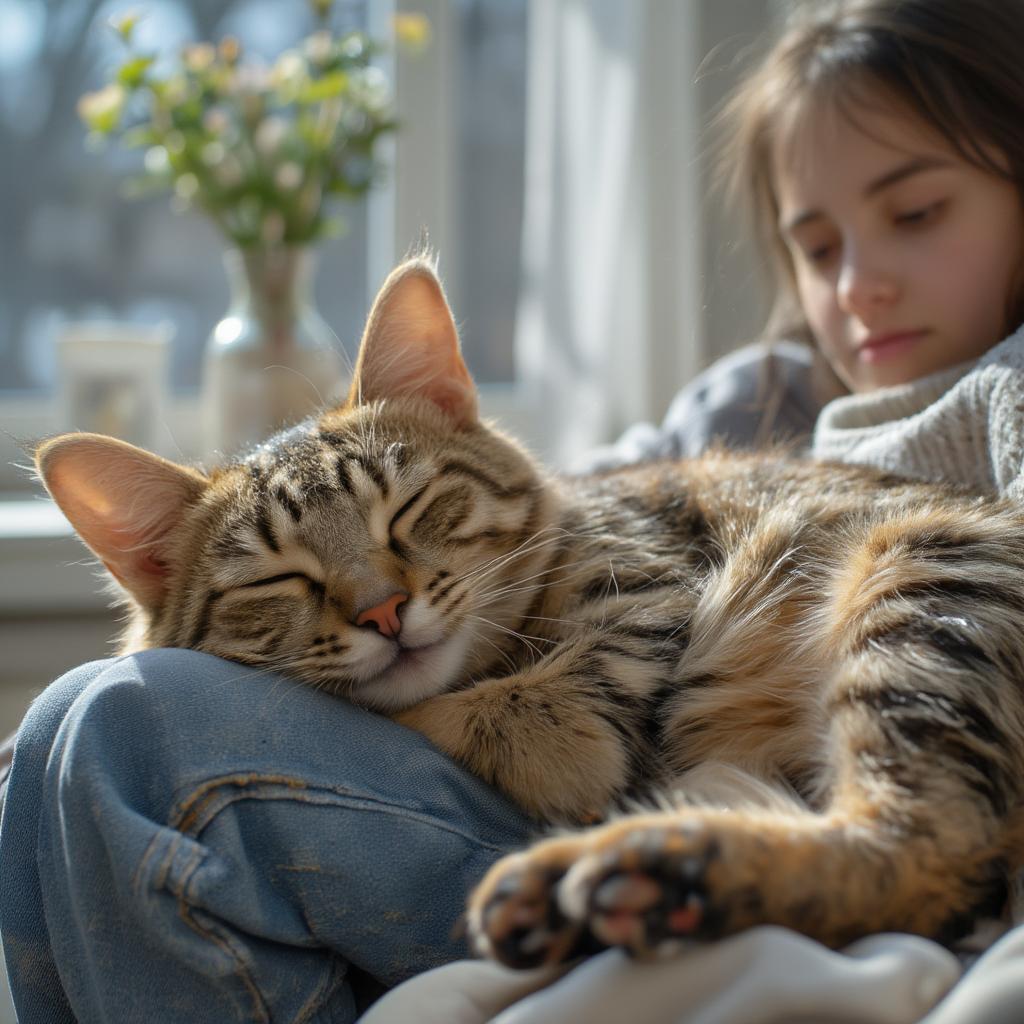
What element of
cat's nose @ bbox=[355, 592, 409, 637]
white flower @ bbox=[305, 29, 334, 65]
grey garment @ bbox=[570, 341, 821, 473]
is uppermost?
white flower @ bbox=[305, 29, 334, 65]

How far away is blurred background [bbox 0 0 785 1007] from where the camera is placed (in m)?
2.43

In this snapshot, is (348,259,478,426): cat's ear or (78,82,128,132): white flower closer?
(348,259,478,426): cat's ear

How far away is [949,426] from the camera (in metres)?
1.40

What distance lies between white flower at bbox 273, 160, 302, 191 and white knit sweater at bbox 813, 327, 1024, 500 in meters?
1.43

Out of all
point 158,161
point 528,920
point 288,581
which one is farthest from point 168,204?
point 528,920

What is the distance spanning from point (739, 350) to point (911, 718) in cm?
147

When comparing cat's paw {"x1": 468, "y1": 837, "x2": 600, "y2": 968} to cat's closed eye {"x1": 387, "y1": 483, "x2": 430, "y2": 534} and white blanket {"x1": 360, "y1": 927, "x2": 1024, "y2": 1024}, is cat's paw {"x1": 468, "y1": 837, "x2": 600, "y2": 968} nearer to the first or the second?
white blanket {"x1": 360, "y1": 927, "x2": 1024, "y2": 1024}

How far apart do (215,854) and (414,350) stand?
0.75m

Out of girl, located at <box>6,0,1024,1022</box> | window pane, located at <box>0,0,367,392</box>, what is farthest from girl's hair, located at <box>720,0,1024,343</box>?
window pane, located at <box>0,0,367,392</box>

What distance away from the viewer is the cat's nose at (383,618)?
3.65 ft

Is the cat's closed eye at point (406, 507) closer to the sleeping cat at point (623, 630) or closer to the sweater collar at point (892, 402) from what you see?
the sleeping cat at point (623, 630)

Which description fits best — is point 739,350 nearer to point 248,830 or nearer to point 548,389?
point 548,389

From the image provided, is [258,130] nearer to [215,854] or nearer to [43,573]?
[43,573]

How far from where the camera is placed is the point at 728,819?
0.82 m
